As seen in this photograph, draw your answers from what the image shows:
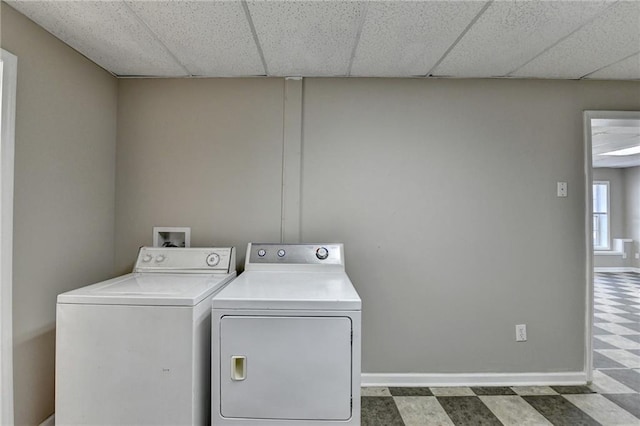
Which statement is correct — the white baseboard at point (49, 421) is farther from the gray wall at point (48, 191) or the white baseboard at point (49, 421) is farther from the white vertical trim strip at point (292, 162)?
the white vertical trim strip at point (292, 162)

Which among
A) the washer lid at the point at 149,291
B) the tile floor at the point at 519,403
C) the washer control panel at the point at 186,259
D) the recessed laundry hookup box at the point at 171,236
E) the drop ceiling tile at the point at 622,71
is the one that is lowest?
the tile floor at the point at 519,403

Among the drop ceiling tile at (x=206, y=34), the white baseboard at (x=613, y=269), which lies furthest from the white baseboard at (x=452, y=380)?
the white baseboard at (x=613, y=269)

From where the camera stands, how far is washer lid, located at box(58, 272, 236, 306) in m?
1.40

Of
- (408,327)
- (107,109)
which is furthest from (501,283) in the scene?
(107,109)

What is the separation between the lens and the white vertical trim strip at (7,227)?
146 cm

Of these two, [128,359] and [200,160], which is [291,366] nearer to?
[128,359]

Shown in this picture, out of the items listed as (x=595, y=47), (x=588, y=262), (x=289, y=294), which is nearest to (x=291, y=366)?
(x=289, y=294)

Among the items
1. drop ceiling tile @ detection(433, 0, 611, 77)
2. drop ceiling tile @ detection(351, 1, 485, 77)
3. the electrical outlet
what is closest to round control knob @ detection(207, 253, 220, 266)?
drop ceiling tile @ detection(351, 1, 485, 77)

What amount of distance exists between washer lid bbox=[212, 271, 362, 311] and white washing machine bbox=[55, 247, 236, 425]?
190mm

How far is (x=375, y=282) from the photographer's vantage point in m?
2.26

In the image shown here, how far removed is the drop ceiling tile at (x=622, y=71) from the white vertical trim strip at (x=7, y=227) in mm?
3478

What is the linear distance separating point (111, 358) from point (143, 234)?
108 centimetres

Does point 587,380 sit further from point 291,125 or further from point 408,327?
point 291,125

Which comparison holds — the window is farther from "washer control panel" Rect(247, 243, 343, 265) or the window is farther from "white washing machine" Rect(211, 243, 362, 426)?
"white washing machine" Rect(211, 243, 362, 426)
